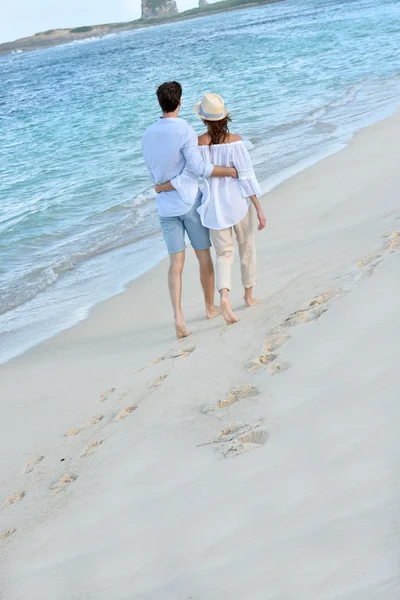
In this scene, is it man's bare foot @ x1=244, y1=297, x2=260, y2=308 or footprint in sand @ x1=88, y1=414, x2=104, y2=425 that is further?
man's bare foot @ x1=244, y1=297, x2=260, y2=308

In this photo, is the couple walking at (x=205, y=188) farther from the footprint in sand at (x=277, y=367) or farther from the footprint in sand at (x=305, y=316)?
the footprint in sand at (x=277, y=367)

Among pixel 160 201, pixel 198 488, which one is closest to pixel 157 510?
pixel 198 488

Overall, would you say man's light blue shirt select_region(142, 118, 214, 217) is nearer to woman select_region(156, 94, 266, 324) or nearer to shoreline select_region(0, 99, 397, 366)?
woman select_region(156, 94, 266, 324)

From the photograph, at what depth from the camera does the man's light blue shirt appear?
4.81 m

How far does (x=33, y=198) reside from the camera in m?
13.1

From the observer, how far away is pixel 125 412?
406 cm

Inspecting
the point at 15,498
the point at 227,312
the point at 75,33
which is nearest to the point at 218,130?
the point at 227,312

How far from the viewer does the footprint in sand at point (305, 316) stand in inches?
164

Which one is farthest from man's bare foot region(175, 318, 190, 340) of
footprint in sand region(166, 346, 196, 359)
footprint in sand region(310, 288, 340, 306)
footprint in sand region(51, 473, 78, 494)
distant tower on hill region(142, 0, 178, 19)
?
distant tower on hill region(142, 0, 178, 19)

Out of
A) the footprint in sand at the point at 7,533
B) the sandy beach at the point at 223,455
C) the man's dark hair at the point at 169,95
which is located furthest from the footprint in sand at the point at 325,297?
the footprint in sand at the point at 7,533

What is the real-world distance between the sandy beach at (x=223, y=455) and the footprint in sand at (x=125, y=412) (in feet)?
0.04

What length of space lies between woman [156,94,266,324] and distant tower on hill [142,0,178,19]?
192434mm

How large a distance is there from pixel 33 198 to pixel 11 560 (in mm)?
10788

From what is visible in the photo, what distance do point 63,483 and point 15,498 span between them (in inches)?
11.4
